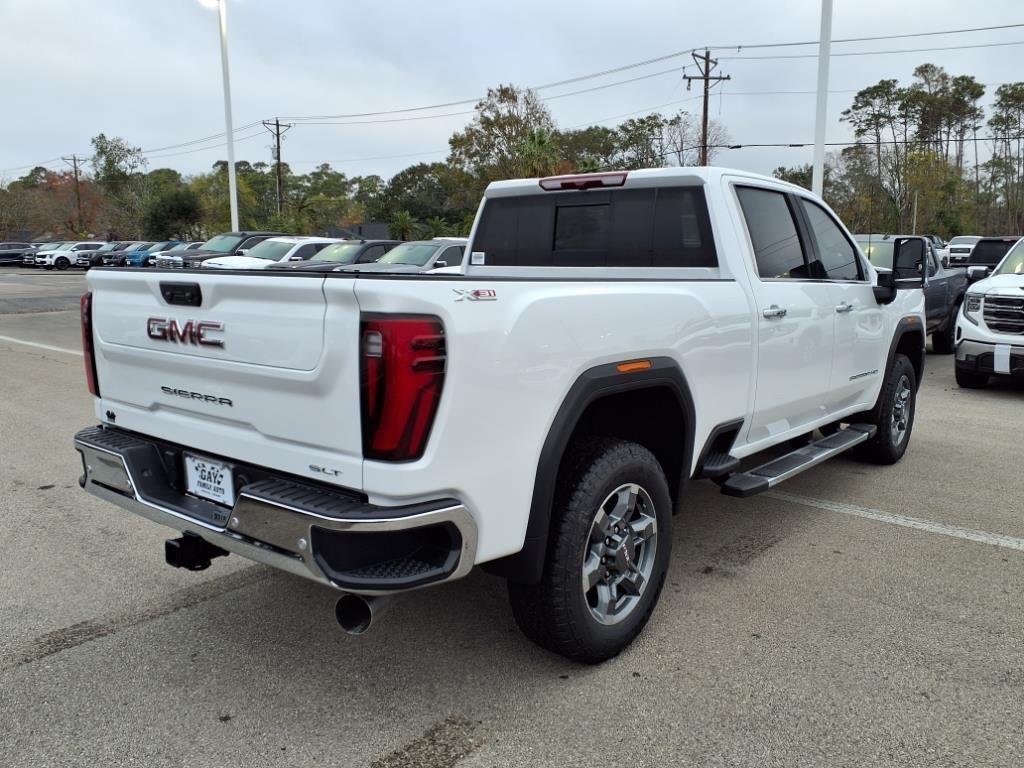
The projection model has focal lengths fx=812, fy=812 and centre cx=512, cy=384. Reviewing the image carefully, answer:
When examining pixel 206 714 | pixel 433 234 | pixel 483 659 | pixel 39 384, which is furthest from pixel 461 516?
pixel 433 234

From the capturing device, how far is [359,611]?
2.62m

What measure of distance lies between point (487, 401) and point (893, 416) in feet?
14.9

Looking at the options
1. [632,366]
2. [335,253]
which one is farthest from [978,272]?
[335,253]

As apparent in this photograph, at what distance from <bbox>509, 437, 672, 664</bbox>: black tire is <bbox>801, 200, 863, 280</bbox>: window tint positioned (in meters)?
2.31

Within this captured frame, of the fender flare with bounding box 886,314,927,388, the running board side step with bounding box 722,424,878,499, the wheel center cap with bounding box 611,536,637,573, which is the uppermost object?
the fender flare with bounding box 886,314,927,388

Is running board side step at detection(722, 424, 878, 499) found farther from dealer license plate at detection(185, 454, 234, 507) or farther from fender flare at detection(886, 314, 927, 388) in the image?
dealer license plate at detection(185, 454, 234, 507)

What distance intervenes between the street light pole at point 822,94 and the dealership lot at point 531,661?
12524 millimetres

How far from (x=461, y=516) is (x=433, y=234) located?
4512 cm

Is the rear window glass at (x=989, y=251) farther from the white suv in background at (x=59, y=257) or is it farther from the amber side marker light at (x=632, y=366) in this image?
the white suv in background at (x=59, y=257)

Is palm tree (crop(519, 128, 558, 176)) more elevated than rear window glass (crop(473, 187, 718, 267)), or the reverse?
palm tree (crop(519, 128, 558, 176))

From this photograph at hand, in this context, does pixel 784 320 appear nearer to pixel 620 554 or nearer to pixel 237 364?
pixel 620 554

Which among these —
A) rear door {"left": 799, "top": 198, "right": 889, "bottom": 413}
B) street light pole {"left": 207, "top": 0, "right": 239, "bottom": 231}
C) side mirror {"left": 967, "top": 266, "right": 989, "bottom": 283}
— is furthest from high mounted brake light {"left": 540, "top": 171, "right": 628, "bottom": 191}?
street light pole {"left": 207, "top": 0, "right": 239, "bottom": 231}

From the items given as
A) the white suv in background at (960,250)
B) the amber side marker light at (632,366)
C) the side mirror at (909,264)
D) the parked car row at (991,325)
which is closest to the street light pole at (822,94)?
the white suv in background at (960,250)

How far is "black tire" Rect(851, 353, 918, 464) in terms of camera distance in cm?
583
